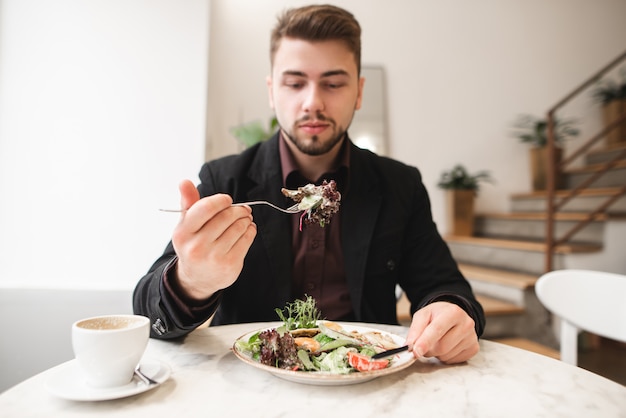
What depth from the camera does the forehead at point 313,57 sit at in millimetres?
1375

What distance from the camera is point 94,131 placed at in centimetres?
277

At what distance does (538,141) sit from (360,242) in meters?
4.27

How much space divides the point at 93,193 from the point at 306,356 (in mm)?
2527

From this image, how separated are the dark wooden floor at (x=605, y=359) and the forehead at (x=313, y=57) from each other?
110 inches

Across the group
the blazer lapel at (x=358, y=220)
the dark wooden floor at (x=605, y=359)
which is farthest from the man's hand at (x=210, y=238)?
the dark wooden floor at (x=605, y=359)

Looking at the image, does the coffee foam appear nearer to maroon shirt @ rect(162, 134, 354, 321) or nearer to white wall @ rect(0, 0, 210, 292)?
maroon shirt @ rect(162, 134, 354, 321)

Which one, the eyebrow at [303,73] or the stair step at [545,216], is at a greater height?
the eyebrow at [303,73]

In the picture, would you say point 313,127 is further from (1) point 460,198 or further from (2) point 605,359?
(1) point 460,198

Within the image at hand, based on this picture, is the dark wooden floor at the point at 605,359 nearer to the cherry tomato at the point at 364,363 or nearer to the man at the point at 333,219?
the man at the point at 333,219

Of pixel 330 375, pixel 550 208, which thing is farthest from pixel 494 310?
pixel 330 375

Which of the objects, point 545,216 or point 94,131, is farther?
point 545,216

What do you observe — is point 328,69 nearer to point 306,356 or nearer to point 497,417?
point 306,356

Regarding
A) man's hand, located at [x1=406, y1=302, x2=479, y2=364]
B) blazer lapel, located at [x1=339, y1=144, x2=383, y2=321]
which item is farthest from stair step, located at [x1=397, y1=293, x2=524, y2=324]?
man's hand, located at [x1=406, y1=302, x2=479, y2=364]

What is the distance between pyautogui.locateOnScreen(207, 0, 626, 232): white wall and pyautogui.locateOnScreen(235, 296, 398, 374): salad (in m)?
3.45
